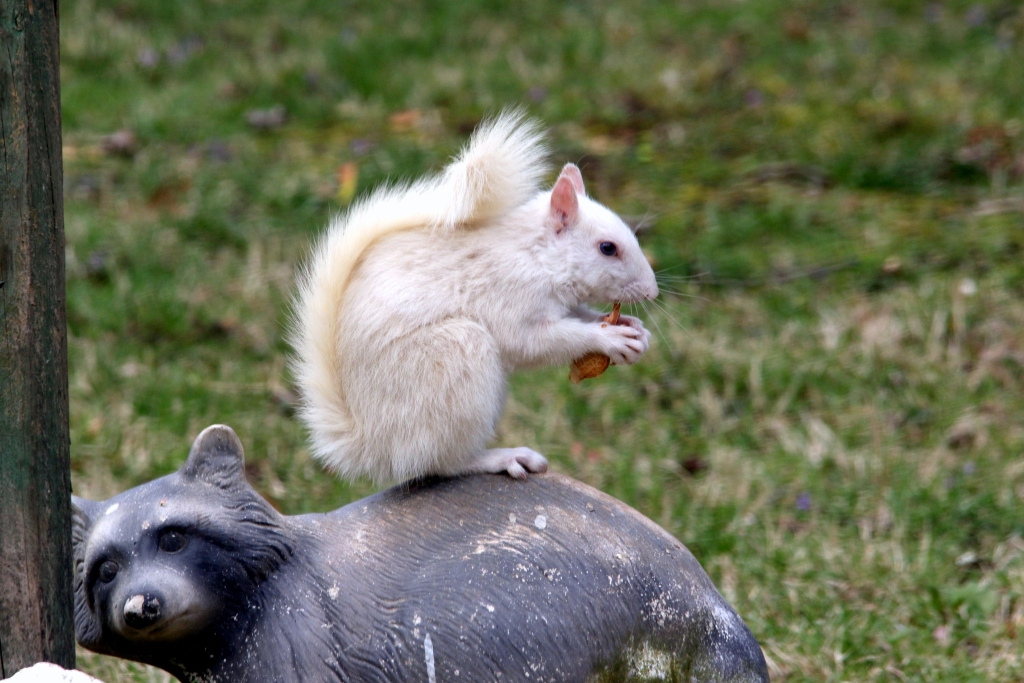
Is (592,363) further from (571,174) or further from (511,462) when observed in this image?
(571,174)

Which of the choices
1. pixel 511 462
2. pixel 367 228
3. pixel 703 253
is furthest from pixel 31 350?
pixel 703 253

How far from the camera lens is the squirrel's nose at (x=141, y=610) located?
2266 millimetres

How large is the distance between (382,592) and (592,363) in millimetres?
685

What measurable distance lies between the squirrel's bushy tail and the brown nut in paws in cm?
Result: 33

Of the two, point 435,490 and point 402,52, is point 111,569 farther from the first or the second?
point 402,52

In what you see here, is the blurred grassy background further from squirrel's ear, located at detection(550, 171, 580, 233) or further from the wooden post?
the wooden post

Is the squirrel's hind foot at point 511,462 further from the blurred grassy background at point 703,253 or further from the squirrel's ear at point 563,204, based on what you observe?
the blurred grassy background at point 703,253

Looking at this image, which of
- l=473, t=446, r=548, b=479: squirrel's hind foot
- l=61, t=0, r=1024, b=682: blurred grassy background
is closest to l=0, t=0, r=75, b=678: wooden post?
l=473, t=446, r=548, b=479: squirrel's hind foot

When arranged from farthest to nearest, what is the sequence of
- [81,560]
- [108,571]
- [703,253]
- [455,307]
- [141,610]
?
1. [703,253]
2. [455,307]
3. [81,560]
4. [108,571]
5. [141,610]

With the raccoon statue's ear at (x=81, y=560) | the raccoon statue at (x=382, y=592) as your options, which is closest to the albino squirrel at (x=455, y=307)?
the raccoon statue at (x=382, y=592)

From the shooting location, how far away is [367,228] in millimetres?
2746

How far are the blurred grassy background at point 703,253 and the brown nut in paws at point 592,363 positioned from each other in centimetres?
46

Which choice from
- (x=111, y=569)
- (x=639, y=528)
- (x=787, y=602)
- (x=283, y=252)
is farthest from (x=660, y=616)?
(x=283, y=252)

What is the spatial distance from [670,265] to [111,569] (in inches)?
146
